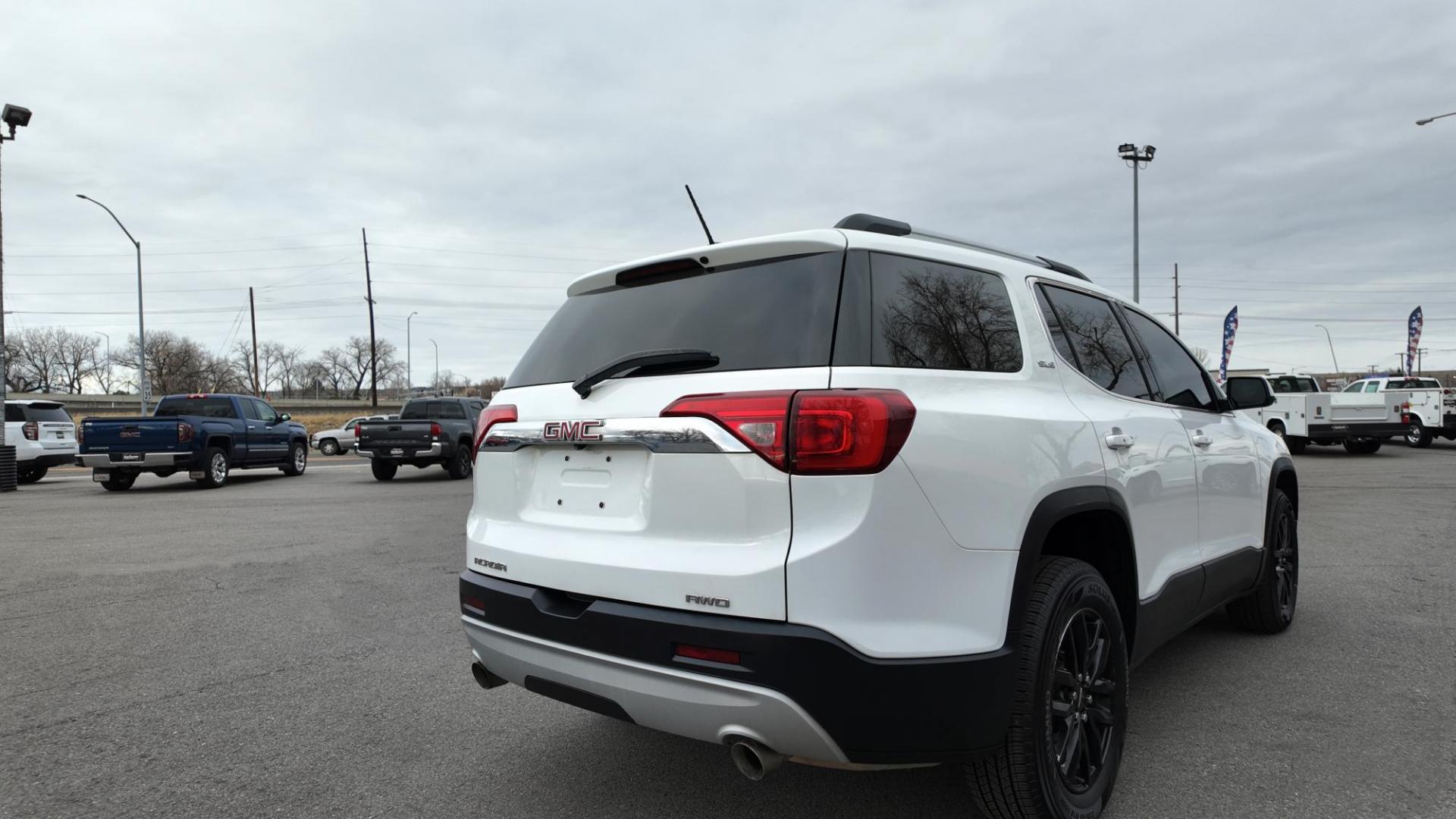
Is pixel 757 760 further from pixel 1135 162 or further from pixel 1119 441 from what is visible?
pixel 1135 162

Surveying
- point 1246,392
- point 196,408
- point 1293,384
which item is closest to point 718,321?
point 1246,392

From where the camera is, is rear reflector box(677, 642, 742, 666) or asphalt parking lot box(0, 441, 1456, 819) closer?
rear reflector box(677, 642, 742, 666)

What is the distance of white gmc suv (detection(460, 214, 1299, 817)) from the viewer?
222cm

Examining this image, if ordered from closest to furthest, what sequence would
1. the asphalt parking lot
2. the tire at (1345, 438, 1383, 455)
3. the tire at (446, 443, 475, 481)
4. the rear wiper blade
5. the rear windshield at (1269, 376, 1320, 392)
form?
the rear wiper blade
the asphalt parking lot
the tire at (446, 443, 475, 481)
the tire at (1345, 438, 1383, 455)
the rear windshield at (1269, 376, 1320, 392)

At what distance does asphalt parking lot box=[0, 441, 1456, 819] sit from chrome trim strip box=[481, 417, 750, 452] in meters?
1.28

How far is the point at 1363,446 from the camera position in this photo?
2236 cm

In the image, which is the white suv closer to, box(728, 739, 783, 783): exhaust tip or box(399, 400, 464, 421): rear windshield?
box(399, 400, 464, 421): rear windshield

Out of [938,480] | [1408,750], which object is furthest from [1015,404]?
[1408,750]

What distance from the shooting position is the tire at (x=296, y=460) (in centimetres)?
1917

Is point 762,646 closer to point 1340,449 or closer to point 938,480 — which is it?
point 938,480

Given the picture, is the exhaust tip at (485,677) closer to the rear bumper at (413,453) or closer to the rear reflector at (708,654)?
the rear reflector at (708,654)

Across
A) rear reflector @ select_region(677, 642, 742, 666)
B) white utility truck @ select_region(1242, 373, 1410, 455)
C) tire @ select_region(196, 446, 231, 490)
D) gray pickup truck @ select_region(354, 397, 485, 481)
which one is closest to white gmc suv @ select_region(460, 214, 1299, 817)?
rear reflector @ select_region(677, 642, 742, 666)

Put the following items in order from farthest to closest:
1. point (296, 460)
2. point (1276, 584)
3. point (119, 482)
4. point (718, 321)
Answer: point (296, 460), point (119, 482), point (1276, 584), point (718, 321)

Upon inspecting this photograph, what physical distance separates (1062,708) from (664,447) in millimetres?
1479
